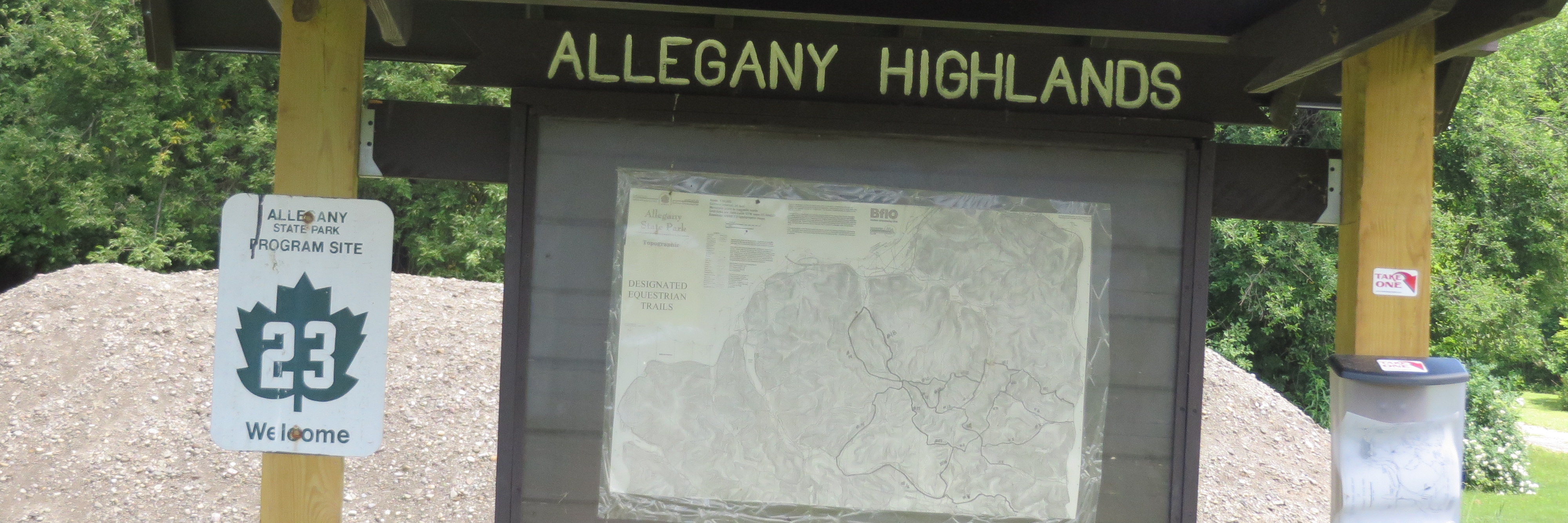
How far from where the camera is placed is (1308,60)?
8.82 feet

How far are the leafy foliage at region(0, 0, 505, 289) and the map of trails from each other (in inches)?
443

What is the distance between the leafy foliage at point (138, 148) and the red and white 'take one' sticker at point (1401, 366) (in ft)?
39.7

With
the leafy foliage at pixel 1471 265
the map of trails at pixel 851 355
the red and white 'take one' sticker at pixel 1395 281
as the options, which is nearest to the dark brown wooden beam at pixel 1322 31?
the red and white 'take one' sticker at pixel 1395 281

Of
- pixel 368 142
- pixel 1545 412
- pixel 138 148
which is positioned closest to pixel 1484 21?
pixel 368 142

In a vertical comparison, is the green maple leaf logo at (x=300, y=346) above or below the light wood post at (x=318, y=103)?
below

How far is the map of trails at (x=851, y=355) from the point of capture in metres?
2.76

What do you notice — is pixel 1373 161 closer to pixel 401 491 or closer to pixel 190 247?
pixel 401 491

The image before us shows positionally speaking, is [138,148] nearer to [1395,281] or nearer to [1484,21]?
[1395,281]

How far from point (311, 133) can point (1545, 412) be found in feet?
93.7

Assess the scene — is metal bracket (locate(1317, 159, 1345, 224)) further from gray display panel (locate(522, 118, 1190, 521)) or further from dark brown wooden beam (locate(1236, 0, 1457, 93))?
gray display panel (locate(522, 118, 1190, 521))

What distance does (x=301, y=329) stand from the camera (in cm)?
263

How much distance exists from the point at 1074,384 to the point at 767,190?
981 mm

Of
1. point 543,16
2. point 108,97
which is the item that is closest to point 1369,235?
point 543,16

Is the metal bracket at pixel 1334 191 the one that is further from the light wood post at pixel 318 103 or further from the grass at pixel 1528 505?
the grass at pixel 1528 505
